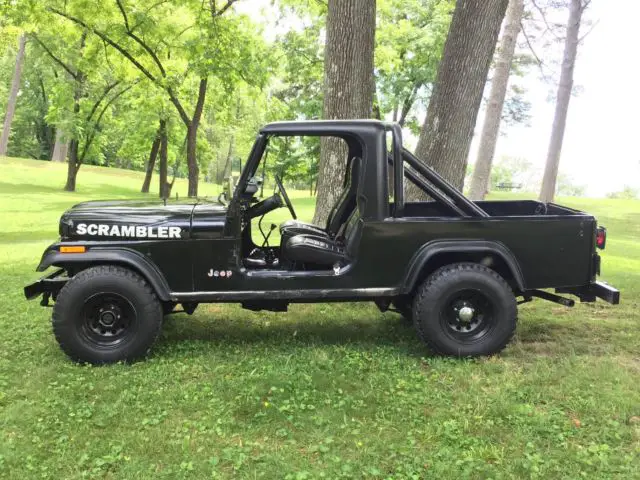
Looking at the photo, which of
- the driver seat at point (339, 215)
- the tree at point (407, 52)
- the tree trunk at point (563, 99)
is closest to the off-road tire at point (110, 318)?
the driver seat at point (339, 215)

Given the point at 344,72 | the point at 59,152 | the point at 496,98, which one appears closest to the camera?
the point at 344,72

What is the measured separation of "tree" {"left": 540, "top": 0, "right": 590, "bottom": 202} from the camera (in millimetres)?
17922

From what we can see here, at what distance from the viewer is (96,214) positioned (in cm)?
432

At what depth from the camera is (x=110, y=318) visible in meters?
4.27

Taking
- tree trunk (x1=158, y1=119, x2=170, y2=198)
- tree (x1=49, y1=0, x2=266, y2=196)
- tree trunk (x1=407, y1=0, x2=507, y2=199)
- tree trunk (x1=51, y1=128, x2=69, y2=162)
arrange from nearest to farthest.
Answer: tree trunk (x1=407, y1=0, x2=507, y2=199), tree (x1=49, y1=0, x2=266, y2=196), tree trunk (x1=158, y1=119, x2=170, y2=198), tree trunk (x1=51, y1=128, x2=69, y2=162)

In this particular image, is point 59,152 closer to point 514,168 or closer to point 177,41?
point 177,41

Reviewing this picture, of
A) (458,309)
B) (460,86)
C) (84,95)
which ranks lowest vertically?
(458,309)

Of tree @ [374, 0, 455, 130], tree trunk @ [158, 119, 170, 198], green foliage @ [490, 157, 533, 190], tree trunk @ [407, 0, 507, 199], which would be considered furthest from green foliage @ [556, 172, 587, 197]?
tree trunk @ [407, 0, 507, 199]

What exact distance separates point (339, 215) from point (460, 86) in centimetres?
232

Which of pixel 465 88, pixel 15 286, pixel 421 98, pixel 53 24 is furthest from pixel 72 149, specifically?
pixel 465 88

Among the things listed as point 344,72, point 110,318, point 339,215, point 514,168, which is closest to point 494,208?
point 339,215

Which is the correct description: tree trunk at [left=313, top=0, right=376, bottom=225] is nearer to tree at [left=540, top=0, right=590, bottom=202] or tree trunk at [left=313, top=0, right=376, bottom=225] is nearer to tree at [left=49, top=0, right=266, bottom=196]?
tree at [left=49, top=0, right=266, bottom=196]

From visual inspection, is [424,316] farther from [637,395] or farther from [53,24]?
[53,24]

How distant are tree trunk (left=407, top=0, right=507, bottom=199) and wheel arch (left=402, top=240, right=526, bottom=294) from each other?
195 cm
